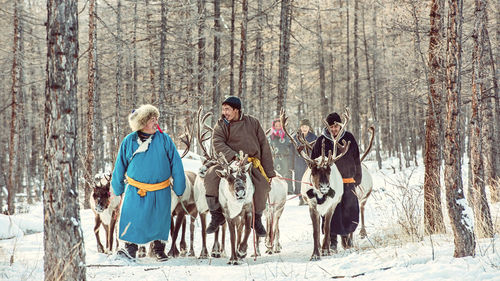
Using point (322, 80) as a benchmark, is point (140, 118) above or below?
below

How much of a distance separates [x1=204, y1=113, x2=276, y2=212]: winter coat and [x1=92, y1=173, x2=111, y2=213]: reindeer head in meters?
1.75

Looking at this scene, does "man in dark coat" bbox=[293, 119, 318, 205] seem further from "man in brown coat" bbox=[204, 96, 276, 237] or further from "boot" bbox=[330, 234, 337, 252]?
"man in brown coat" bbox=[204, 96, 276, 237]

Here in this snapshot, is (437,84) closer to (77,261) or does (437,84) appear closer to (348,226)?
(348,226)

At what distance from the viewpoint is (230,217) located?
22.7ft

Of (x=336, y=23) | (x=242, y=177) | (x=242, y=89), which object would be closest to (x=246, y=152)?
(x=242, y=177)

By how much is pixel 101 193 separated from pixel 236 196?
2464 millimetres

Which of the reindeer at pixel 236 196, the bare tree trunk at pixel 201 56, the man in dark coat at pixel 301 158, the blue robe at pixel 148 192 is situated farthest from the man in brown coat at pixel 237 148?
the bare tree trunk at pixel 201 56

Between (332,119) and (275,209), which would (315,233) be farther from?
(332,119)

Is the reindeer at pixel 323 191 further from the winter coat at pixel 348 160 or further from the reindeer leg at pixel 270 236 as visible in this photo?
the reindeer leg at pixel 270 236

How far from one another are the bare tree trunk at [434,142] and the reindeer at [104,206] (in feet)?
17.2

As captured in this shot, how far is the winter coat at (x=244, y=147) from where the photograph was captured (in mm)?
7133

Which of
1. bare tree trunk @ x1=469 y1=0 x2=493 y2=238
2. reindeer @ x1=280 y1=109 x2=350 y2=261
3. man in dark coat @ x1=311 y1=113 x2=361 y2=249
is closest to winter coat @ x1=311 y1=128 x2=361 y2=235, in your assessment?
man in dark coat @ x1=311 y1=113 x2=361 y2=249

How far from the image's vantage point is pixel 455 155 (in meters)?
4.91

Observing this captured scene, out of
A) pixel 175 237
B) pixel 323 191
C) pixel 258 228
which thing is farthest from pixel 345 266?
pixel 175 237
